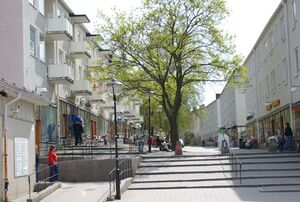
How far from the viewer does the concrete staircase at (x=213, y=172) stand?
859 inches

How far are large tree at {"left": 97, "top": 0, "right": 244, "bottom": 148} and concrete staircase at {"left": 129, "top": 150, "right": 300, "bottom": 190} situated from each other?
32.2 ft

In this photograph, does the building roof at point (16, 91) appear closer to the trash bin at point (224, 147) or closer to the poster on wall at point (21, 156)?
the poster on wall at point (21, 156)

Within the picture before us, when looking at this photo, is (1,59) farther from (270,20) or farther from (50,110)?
(270,20)

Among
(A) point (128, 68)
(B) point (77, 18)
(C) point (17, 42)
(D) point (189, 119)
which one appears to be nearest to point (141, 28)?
(A) point (128, 68)

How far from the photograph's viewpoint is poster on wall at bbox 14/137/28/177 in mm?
18391

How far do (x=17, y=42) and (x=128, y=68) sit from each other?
439 inches

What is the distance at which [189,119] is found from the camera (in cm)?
7131

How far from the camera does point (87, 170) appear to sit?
2561 cm

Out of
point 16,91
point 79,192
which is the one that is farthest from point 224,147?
point 16,91

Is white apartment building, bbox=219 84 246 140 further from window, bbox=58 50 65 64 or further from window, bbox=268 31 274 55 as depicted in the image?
window, bbox=58 50 65 64

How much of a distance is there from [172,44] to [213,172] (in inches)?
542

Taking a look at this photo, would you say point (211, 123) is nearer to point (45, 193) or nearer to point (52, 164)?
point (52, 164)

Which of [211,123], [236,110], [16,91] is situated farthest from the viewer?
[211,123]

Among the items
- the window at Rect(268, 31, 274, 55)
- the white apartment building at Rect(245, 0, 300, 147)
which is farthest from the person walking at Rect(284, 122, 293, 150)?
the window at Rect(268, 31, 274, 55)
